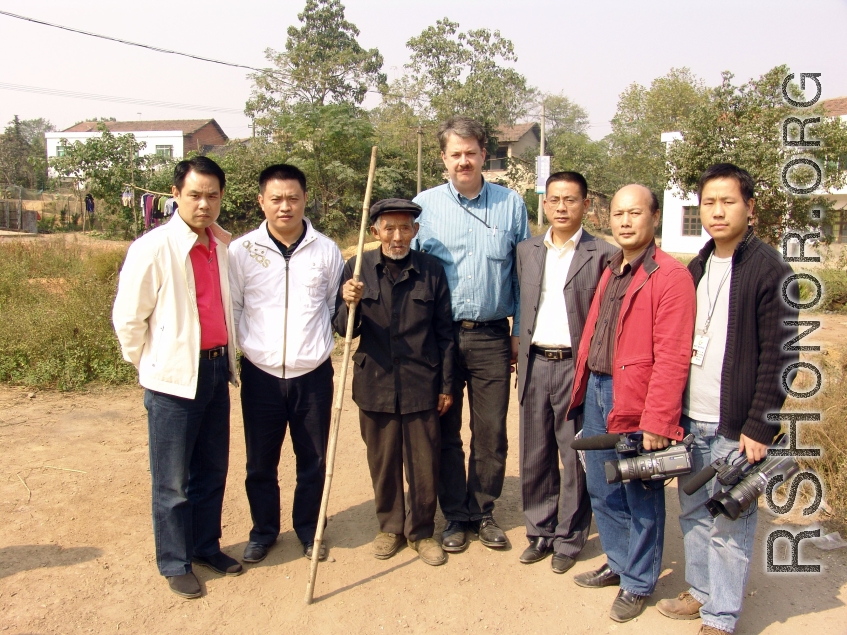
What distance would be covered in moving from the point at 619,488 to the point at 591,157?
113ft

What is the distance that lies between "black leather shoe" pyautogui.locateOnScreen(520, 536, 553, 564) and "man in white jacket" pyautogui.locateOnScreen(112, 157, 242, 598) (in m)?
1.51

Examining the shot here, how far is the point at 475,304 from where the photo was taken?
3.54m

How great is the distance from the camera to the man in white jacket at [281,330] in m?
3.29

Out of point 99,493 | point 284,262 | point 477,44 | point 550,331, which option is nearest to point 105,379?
point 99,493

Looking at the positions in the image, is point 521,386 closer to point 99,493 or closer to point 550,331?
point 550,331

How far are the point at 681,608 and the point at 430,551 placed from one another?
1260 mm

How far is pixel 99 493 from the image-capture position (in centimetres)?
417

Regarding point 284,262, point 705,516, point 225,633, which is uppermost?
point 284,262

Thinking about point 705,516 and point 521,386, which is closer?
point 705,516

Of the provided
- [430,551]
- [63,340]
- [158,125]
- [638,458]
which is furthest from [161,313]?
[158,125]

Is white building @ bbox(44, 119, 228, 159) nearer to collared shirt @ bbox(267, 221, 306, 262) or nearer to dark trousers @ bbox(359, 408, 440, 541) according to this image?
collared shirt @ bbox(267, 221, 306, 262)

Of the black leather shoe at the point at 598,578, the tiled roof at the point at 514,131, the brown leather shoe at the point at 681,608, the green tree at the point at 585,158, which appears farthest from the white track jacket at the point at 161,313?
the tiled roof at the point at 514,131

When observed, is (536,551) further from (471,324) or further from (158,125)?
(158,125)

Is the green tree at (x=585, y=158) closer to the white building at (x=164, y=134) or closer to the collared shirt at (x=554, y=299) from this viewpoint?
the white building at (x=164, y=134)
